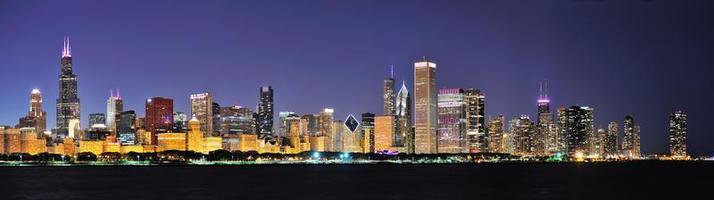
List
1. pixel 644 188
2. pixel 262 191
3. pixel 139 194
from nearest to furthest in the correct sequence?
pixel 139 194, pixel 262 191, pixel 644 188

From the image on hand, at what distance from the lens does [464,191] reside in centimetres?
9944

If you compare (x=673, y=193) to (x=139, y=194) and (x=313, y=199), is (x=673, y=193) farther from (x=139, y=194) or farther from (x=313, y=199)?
(x=139, y=194)

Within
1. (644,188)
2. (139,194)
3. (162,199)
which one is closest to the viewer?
(162,199)

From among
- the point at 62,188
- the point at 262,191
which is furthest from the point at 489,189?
the point at 62,188

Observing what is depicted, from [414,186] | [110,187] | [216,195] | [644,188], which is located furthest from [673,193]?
[110,187]

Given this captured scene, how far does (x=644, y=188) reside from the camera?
10431 cm

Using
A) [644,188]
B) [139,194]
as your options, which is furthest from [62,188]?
[644,188]

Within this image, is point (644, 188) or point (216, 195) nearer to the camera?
point (216, 195)

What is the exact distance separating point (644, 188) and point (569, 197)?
21.5 m

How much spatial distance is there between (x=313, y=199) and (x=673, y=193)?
129 ft

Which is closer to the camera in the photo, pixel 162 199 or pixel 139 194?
pixel 162 199

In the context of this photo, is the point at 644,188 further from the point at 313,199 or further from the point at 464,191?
the point at 313,199

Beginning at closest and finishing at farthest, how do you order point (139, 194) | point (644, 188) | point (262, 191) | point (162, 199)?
point (162, 199) → point (139, 194) → point (262, 191) → point (644, 188)

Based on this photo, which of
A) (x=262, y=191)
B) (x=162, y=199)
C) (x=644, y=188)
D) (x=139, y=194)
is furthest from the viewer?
(x=644, y=188)
